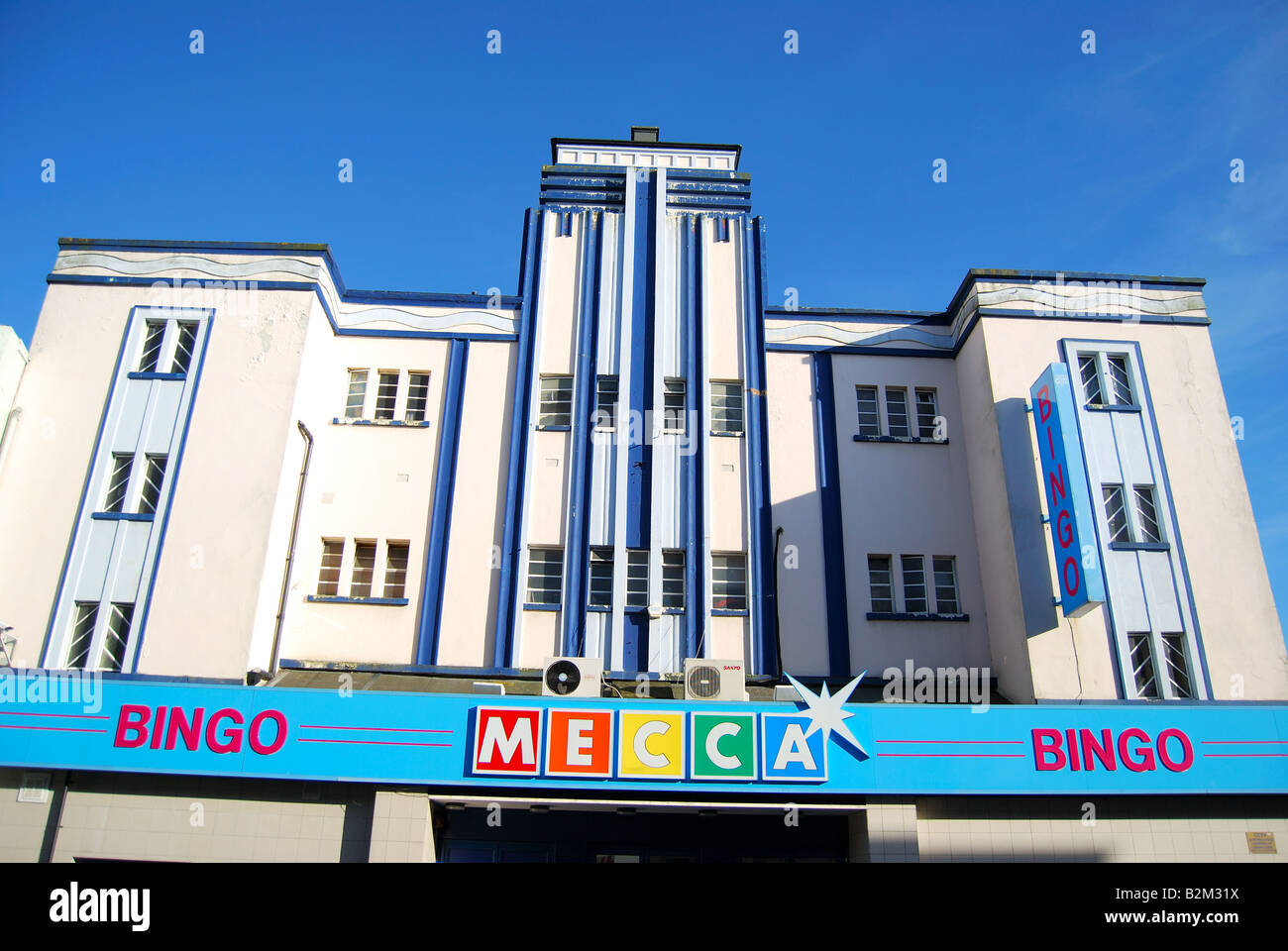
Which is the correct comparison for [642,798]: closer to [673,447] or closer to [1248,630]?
[673,447]

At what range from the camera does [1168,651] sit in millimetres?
16781

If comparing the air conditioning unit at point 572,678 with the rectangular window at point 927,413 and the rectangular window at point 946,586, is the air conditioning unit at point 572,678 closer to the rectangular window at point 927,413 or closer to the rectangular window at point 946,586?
the rectangular window at point 946,586

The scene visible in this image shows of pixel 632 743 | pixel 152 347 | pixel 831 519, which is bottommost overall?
pixel 632 743

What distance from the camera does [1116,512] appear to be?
58.8 feet

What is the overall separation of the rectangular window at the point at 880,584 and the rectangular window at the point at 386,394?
1124 centimetres

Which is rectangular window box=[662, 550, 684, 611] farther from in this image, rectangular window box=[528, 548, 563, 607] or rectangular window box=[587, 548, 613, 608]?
rectangular window box=[528, 548, 563, 607]

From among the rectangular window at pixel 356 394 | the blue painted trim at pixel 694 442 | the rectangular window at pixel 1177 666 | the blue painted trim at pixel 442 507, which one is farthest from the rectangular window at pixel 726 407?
the rectangular window at pixel 1177 666

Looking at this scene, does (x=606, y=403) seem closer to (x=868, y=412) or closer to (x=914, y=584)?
(x=868, y=412)

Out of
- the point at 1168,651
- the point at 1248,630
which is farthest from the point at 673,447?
the point at 1248,630

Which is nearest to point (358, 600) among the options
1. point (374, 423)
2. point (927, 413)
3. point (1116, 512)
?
point (374, 423)

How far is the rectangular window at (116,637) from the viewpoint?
16344 millimetres

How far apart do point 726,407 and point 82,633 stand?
13646 millimetres

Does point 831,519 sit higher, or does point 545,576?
point 831,519

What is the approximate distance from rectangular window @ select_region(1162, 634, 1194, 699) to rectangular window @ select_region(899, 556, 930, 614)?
437 cm
